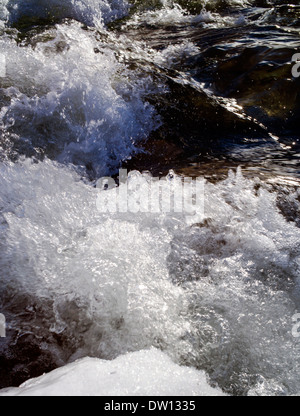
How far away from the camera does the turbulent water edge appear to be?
1423 millimetres

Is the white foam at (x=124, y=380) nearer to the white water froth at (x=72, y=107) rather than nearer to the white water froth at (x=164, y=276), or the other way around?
the white water froth at (x=164, y=276)

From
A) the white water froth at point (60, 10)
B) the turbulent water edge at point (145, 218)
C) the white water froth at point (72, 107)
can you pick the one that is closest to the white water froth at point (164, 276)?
the turbulent water edge at point (145, 218)

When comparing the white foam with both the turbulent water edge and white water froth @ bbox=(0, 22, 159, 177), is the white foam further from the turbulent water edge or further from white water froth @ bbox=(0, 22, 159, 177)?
white water froth @ bbox=(0, 22, 159, 177)

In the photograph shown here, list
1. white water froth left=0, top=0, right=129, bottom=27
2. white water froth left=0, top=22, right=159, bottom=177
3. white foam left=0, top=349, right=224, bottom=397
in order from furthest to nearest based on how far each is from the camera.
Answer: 1. white water froth left=0, top=0, right=129, bottom=27
2. white water froth left=0, top=22, right=159, bottom=177
3. white foam left=0, top=349, right=224, bottom=397

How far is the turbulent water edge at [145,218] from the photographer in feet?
4.67

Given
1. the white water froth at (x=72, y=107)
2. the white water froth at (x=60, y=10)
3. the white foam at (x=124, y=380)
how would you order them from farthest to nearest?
the white water froth at (x=60, y=10)
the white water froth at (x=72, y=107)
the white foam at (x=124, y=380)

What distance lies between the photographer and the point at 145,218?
6.15ft

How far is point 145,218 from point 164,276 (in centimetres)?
37

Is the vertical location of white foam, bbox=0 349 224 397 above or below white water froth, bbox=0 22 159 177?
below

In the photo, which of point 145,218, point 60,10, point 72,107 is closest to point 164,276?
point 145,218

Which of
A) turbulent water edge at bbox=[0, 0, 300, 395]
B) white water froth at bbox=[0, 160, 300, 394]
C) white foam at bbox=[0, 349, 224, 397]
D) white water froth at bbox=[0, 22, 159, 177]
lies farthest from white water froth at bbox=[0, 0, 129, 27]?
white foam at bbox=[0, 349, 224, 397]

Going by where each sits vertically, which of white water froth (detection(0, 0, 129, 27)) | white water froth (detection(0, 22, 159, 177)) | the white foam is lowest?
the white foam

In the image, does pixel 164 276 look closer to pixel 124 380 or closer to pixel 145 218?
pixel 145 218
